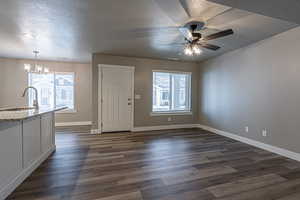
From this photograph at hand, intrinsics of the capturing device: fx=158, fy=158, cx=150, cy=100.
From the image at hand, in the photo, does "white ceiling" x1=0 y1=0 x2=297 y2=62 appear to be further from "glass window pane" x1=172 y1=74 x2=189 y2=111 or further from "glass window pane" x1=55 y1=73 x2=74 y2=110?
"glass window pane" x1=55 y1=73 x2=74 y2=110

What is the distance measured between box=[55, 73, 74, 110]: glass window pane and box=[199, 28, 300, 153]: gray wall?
17.1 ft

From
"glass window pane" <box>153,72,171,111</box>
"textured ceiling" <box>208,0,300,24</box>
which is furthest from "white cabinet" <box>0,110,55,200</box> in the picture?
"glass window pane" <box>153,72,171,111</box>

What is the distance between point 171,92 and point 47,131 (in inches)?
154

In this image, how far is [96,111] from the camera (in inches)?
187

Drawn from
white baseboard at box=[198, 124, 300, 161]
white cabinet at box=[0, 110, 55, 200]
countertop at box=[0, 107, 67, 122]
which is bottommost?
white baseboard at box=[198, 124, 300, 161]

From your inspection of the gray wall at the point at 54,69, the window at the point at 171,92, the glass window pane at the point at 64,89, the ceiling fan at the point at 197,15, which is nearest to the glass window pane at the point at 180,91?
the window at the point at 171,92

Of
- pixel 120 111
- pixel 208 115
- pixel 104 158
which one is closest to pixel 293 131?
pixel 208 115

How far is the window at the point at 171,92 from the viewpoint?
5.47 m

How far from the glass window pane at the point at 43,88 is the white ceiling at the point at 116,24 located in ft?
5.40

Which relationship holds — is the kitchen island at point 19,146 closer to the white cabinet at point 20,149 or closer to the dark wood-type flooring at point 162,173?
the white cabinet at point 20,149

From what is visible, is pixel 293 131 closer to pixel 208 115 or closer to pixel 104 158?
pixel 208 115

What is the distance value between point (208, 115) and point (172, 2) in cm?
404

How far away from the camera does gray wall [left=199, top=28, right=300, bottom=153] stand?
3.01m

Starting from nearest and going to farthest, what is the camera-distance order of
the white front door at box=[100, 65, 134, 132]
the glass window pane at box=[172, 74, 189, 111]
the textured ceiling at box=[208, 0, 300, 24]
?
1. the textured ceiling at box=[208, 0, 300, 24]
2. the white front door at box=[100, 65, 134, 132]
3. the glass window pane at box=[172, 74, 189, 111]
